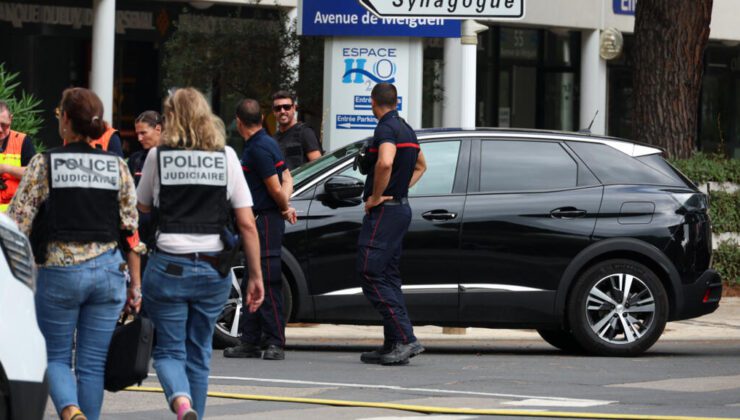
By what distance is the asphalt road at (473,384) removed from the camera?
8797mm

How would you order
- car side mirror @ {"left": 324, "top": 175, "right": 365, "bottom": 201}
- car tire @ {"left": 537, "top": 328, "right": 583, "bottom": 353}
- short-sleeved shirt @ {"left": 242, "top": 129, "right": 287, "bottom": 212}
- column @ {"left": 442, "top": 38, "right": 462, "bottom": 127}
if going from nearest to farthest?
short-sleeved shirt @ {"left": 242, "top": 129, "right": 287, "bottom": 212} → car side mirror @ {"left": 324, "top": 175, "right": 365, "bottom": 201} → car tire @ {"left": 537, "top": 328, "right": 583, "bottom": 353} → column @ {"left": 442, "top": 38, "right": 462, "bottom": 127}

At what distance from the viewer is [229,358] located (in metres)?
11.5

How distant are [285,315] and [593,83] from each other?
19.7m

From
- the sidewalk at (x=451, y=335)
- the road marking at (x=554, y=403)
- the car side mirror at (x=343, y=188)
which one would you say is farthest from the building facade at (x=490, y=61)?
the road marking at (x=554, y=403)

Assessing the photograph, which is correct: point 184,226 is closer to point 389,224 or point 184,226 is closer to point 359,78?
point 389,224

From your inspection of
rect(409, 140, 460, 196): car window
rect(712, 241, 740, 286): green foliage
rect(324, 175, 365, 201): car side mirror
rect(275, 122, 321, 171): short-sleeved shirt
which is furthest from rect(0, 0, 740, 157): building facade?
rect(324, 175, 365, 201): car side mirror

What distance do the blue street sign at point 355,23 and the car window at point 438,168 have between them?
4.63 meters

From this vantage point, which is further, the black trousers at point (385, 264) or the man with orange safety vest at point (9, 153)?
the man with orange safety vest at point (9, 153)

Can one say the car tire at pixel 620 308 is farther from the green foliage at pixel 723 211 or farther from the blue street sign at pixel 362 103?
the green foliage at pixel 723 211

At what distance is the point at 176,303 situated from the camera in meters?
7.32

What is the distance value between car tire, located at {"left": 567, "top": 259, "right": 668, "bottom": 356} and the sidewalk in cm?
179

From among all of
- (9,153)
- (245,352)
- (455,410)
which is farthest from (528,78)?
(455,410)

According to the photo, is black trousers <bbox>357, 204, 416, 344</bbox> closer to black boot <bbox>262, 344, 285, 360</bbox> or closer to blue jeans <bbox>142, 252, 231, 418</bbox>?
black boot <bbox>262, 344, 285, 360</bbox>

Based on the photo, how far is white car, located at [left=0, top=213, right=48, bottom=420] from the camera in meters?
5.90
